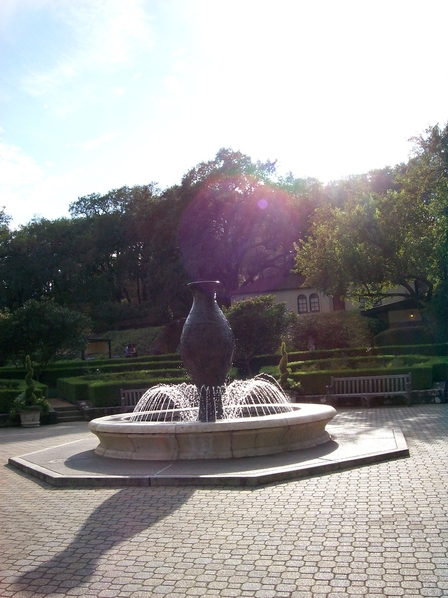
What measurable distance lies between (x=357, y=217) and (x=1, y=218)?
33421 mm

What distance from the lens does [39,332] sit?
28094 mm

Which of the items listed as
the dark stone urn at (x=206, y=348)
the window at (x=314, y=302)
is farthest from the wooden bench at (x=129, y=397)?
the window at (x=314, y=302)

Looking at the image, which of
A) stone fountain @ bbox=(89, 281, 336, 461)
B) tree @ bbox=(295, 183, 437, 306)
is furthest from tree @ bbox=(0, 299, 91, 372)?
stone fountain @ bbox=(89, 281, 336, 461)

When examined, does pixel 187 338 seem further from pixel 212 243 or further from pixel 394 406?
pixel 212 243

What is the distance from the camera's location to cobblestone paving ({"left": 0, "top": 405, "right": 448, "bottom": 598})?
4559 mm

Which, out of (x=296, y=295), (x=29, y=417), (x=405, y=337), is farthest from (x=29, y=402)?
(x=296, y=295)

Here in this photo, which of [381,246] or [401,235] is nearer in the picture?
[401,235]

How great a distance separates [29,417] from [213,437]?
11.3m

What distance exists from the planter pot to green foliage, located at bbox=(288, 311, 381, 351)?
17920mm

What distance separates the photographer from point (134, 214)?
52000 millimetres

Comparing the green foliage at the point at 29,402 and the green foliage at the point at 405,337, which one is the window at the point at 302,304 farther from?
the green foliage at the point at 29,402

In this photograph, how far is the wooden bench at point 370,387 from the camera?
1784cm

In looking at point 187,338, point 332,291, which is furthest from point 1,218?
point 187,338

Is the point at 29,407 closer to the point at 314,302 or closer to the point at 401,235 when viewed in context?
the point at 401,235
